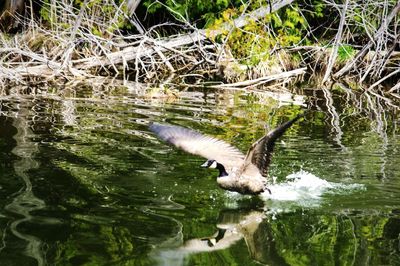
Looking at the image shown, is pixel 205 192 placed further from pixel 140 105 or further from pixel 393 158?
pixel 140 105

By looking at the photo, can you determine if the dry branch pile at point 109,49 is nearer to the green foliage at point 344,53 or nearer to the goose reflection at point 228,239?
the green foliage at point 344,53

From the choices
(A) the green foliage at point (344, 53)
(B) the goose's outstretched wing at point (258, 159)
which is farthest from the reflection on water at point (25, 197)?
(A) the green foliage at point (344, 53)

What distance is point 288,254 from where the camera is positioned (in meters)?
3.91

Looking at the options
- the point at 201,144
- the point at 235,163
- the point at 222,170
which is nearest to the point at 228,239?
the point at 222,170

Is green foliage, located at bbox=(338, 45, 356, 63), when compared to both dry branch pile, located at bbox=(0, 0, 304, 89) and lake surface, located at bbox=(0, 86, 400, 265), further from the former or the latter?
lake surface, located at bbox=(0, 86, 400, 265)

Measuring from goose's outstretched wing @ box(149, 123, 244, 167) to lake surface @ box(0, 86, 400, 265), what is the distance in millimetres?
289

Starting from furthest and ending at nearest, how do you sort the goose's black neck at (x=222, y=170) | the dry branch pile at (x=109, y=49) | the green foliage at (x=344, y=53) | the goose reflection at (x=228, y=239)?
the green foliage at (x=344, y=53) → the dry branch pile at (x=109, y=49) → the goose's black neck at (x=222, y=170) → the goose reflection at (x=228, y=239)

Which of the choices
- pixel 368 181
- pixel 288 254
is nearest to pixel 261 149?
pixel 368 181

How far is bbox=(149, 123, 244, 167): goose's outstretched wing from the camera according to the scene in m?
5.43

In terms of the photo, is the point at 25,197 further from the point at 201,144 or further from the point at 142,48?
the point at 142,48

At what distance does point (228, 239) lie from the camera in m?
4.25

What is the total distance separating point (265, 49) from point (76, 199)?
9888 millimetres

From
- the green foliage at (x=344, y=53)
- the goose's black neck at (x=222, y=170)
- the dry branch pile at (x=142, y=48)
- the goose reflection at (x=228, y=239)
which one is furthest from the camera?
the green foliage at (x=344, y=53)

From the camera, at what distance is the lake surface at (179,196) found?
3.91 metres
